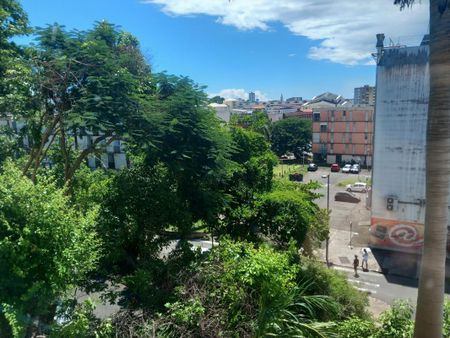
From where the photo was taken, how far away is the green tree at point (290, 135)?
64375 mm

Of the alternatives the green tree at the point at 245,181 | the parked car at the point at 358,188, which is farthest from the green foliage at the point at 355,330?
the parked car at the point at 358,188

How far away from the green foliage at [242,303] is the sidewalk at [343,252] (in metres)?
14.6

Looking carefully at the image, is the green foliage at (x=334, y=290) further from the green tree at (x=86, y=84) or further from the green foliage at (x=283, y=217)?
the green tree at (x=86, y=84)

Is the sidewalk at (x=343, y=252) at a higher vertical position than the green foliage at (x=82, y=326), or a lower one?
lower

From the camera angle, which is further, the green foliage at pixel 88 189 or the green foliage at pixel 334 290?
the green foliage at pixel 88 189

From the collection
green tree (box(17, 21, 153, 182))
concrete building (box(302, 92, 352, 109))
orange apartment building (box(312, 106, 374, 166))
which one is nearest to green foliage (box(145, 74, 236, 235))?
green tree (box(17, 21, 153, 182))

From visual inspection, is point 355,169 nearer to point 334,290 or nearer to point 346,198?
point 346,198

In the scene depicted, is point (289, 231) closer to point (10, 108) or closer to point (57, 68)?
point (57, 68)

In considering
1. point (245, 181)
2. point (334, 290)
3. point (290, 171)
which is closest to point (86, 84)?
point (245, 181)

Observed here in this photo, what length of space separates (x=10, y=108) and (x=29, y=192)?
288 inches

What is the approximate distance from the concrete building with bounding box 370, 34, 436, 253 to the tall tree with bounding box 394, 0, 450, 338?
16.3 metres

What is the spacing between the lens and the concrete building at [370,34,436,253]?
21.0 metres

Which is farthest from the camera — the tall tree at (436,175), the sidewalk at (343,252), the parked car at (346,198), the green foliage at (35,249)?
the parked car at (346,198)

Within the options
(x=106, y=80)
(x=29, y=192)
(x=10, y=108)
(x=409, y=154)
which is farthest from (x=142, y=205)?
(x=409, y=154)
